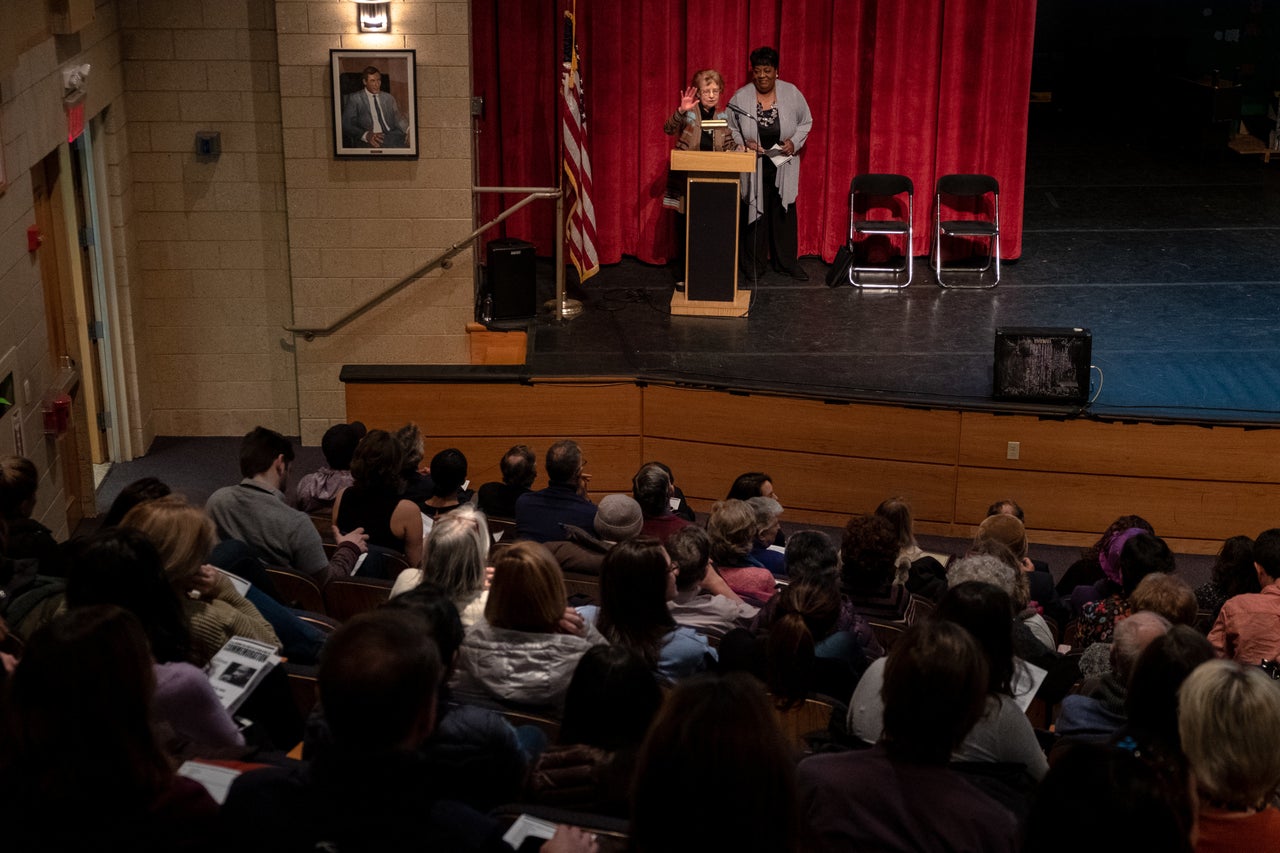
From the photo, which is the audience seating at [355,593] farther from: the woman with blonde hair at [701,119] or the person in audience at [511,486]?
the woman with blonde hair at [701,119]

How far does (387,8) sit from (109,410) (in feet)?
8.62

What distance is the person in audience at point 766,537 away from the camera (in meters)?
5.27

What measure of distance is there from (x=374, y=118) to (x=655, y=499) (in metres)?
3.57

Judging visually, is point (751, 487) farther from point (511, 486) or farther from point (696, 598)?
point (696, 598)

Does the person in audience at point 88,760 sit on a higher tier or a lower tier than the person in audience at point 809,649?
higher

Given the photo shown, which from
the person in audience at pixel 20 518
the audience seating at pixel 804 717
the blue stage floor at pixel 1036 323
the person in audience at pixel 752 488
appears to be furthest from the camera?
the blue stage floor at pixel 1036 323

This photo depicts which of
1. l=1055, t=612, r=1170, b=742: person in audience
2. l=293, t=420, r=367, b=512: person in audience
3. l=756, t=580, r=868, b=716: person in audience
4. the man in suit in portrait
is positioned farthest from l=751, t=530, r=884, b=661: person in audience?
the man in suit in portrait

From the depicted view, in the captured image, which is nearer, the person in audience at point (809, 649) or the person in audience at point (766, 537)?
the person in audience at point (809, 649)

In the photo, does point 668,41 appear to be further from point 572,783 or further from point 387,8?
point 572,783

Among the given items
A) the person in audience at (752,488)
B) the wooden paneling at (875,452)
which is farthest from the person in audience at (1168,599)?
the wooden paneling at (875,452)

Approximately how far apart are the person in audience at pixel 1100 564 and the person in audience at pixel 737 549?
1.17 metres

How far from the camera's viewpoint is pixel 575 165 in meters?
8.66

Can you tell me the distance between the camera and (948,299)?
359 inches

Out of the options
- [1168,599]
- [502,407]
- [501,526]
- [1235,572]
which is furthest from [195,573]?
[502,407]
